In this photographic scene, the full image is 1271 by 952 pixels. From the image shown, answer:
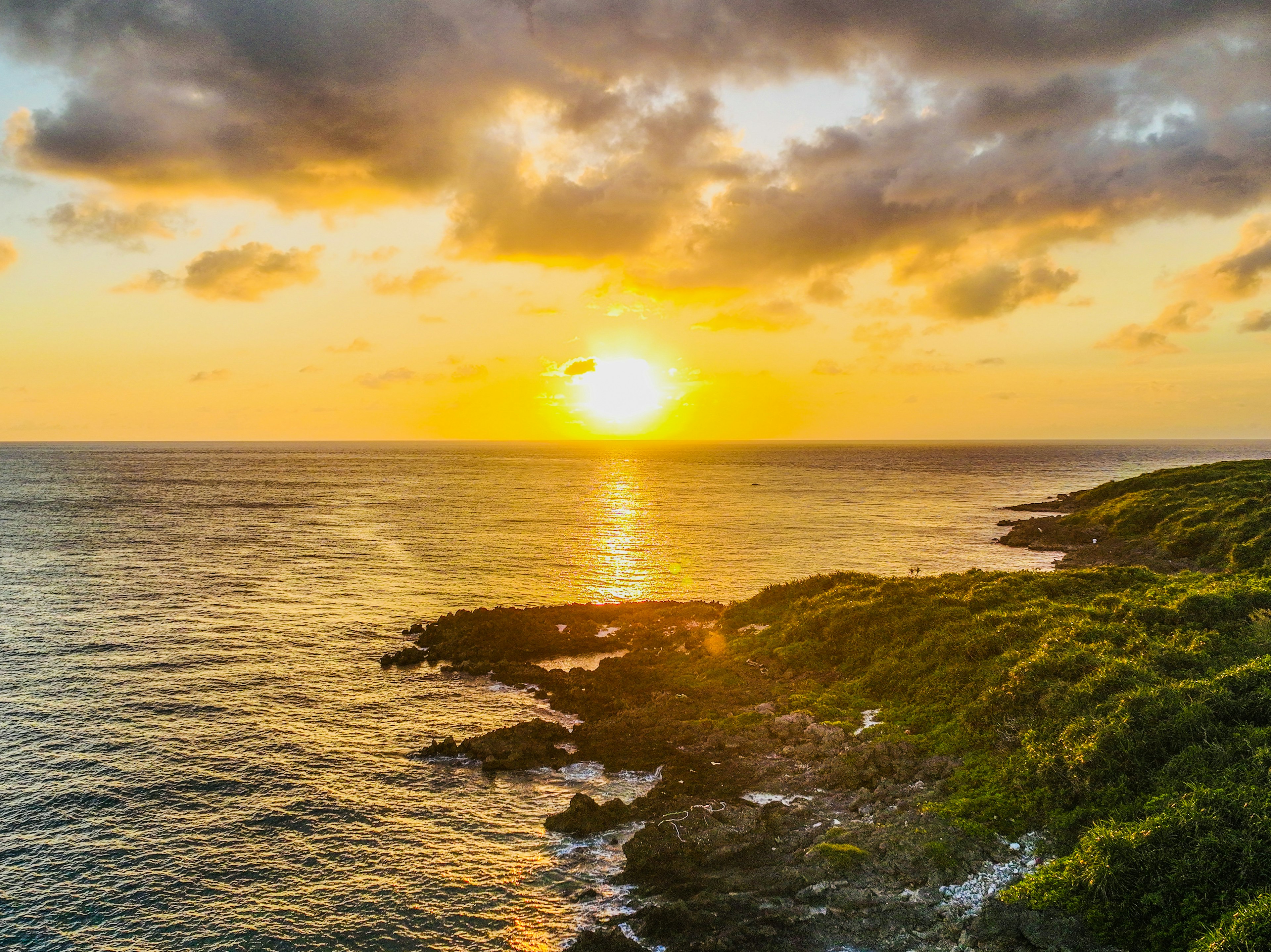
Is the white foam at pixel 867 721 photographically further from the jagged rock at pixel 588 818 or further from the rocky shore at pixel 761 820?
the jagged rock at pixel 588 818

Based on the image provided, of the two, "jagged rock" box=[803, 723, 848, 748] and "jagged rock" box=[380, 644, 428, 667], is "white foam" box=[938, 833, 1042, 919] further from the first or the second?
"jagged rock" box=[380, 644, 428, 667]

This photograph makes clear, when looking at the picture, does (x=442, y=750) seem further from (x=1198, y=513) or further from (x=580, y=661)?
(x=1198, y=513)

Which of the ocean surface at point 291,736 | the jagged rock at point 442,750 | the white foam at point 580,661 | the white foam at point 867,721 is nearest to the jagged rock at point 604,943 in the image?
the ocean surface at point 291,736

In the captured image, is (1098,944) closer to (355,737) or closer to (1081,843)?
(1081,843)

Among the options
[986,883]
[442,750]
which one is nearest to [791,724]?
[986,883]

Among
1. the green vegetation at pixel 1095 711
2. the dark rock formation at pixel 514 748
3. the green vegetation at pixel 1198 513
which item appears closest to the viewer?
the green vegetation at pixel 1095 711

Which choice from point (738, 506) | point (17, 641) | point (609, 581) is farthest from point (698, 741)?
point (738, 506)

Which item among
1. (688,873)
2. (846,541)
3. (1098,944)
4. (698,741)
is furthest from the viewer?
(846,541)
